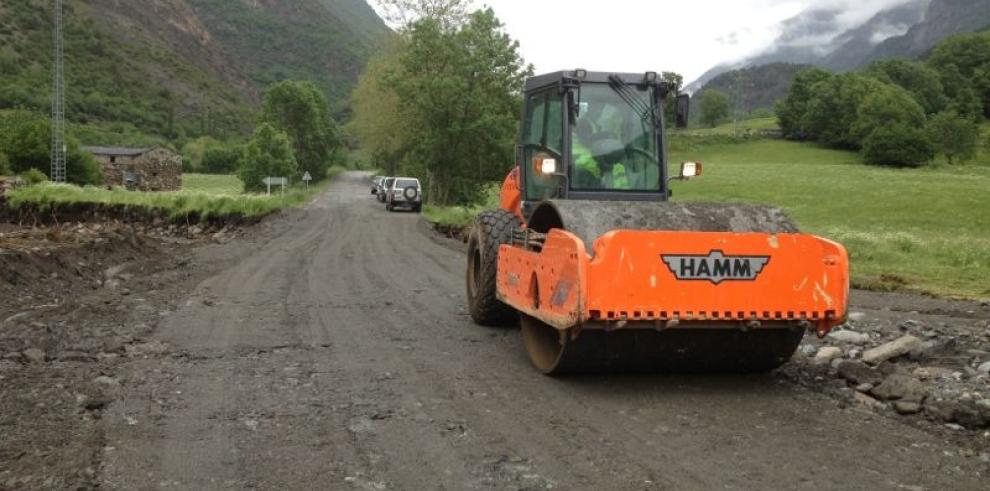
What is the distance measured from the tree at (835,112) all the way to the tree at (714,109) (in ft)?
138

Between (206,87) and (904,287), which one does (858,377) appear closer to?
(904,287)

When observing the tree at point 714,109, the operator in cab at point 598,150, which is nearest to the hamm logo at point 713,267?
the operator in cab at point 598,150

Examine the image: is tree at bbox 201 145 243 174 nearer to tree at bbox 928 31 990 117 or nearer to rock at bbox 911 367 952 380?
tree at bbox 928 31 990 117

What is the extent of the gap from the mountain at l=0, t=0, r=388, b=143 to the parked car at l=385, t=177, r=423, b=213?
2193cm

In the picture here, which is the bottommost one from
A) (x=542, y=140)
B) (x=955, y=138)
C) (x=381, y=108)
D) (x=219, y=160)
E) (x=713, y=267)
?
(x=713, y=267)

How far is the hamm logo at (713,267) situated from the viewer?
616 centimetres

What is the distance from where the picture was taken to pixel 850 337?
892 centimetres

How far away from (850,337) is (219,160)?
106959mm

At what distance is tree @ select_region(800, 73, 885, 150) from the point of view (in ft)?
321

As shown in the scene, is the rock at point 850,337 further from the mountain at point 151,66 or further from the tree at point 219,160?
the tree at point 219,160

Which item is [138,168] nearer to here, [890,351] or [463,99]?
[463,99]

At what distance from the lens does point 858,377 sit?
6.95 metres

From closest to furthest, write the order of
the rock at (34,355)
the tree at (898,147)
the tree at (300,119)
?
the rock at (34,355)
the tree at (898,147)
the tree at (300,119)

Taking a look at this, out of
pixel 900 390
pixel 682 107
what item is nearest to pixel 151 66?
pixel 682 107
